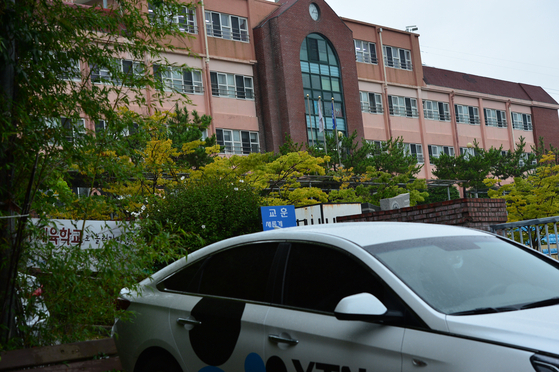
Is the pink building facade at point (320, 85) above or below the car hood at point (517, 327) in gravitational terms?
above

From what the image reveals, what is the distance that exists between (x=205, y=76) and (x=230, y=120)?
3.28 metres

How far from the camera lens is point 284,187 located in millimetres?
24719

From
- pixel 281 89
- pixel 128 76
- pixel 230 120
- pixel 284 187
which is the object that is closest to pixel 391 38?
pixel 281 89

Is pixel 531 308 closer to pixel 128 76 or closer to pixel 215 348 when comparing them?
pixel 215 348

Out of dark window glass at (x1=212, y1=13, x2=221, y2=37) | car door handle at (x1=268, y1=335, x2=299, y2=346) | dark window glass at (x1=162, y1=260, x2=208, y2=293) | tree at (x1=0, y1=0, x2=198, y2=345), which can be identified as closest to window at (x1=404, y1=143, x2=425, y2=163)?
dark window glass at (x1=212, y1=13, x2=221, y2=37)

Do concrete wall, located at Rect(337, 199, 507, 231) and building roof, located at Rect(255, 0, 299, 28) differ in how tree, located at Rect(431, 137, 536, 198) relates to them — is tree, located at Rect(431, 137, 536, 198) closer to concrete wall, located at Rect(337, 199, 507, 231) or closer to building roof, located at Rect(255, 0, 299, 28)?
building roof, located at Rect(255, 0, 299, 28)

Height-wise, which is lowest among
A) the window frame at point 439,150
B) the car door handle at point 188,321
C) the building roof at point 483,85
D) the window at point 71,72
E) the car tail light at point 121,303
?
the car door handle at point 188,321

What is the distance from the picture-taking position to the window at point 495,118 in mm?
54441

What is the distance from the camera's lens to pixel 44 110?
16.6 feet

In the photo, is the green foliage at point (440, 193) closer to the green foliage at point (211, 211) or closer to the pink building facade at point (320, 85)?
the pink building facade at point (320, 85)

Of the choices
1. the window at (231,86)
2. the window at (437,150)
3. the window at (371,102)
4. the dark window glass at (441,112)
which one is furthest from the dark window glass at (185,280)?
the dark window glass at (441,112)

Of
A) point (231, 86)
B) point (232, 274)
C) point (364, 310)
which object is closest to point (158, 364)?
point (232, 274)

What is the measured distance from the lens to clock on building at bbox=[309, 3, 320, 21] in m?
43.9

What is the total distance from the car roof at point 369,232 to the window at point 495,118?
5363 centimetres
